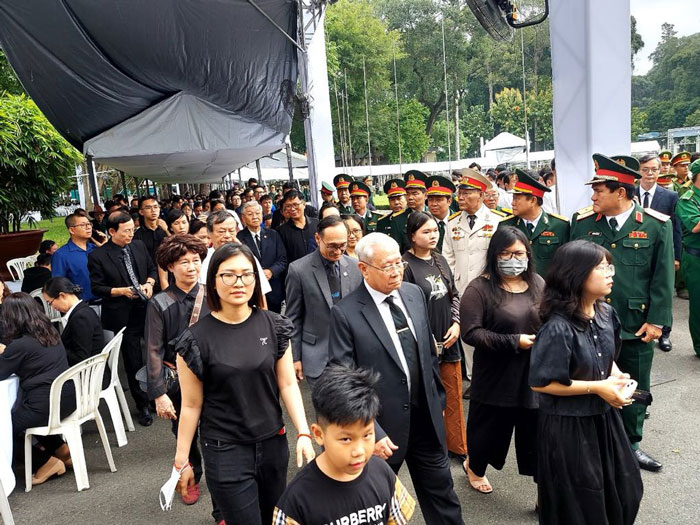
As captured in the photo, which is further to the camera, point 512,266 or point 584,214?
point 584,214

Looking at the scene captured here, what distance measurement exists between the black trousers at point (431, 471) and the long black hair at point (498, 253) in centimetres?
86

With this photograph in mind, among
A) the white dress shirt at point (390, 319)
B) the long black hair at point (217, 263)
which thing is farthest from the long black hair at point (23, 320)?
the white dress shirt at point (390, 319)

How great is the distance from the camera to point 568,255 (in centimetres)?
237

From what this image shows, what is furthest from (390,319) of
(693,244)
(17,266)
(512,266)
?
(17,266)

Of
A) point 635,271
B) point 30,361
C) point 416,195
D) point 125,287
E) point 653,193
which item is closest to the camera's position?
point 635,271

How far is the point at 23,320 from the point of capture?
3.88 m

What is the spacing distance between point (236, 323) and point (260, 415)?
0.41m

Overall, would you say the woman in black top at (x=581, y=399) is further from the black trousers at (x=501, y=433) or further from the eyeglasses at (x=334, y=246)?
the eyeglasses at (x=334, y=246)

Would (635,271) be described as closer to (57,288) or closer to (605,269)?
(605,269)

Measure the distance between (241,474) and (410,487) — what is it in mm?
1627

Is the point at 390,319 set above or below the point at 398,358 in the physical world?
above

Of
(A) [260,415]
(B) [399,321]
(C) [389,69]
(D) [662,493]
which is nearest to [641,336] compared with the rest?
(D) [662,493]

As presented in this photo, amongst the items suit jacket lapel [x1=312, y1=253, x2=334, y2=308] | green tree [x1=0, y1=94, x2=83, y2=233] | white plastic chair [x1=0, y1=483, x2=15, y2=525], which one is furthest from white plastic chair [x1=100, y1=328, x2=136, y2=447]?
green tree [x1=0, y1=94, x2=83, y2=233]

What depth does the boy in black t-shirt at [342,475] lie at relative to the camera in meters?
1.70
